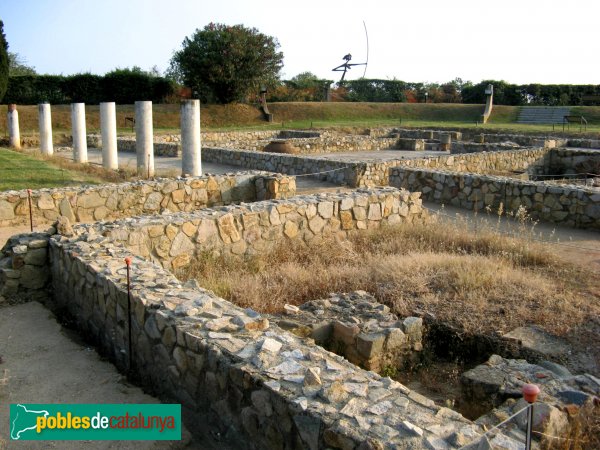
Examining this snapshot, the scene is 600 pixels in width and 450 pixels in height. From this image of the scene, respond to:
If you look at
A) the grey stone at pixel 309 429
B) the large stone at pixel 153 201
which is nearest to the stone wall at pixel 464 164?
the large stone at pixel 153 201

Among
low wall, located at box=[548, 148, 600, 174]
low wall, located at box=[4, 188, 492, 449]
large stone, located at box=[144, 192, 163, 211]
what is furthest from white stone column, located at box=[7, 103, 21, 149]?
low wall, located at box=[548, 148, 600, 174]

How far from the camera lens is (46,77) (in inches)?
1378

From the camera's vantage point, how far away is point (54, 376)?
4266mm

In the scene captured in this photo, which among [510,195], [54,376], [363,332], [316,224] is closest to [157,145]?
[510,195]

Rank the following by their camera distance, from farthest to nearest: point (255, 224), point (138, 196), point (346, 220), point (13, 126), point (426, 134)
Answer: point (426, 134)
point (13, 126)
point (138, 196)
point (346, 220)
point (255, 224)

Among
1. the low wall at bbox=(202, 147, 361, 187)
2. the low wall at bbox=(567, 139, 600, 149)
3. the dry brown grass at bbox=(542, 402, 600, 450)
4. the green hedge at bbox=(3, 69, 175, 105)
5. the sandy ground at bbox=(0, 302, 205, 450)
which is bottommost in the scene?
the sandy ground at bbox=(0, 302, 205, 450)

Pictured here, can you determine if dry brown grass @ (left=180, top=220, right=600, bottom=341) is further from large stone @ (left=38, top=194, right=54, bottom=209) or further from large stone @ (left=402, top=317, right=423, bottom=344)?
large stone @ (left=38, top=194, right=54, bottom=209)

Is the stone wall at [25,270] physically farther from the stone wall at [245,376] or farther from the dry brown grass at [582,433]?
the dry brown grass at [582,433]

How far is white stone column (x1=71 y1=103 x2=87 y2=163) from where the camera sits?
57.9 feet

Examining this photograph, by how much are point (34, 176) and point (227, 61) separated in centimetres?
2351

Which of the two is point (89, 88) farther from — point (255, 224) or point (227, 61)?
point (255, 224)

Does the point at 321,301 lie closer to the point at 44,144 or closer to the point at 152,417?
the point at 152,417

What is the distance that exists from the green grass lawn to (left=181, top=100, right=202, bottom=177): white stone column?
206 cm

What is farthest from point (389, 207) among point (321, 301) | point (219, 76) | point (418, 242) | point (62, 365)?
point (219, 76)
